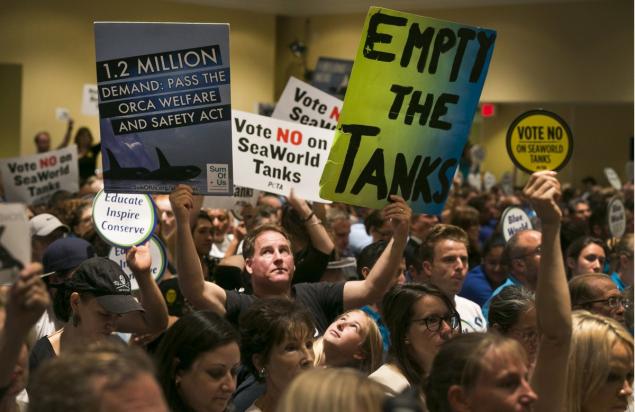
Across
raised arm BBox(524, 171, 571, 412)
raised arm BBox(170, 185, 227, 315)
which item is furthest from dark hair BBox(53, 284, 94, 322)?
raised arm BBox(524, 171, 571, 412)

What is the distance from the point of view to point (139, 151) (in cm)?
518

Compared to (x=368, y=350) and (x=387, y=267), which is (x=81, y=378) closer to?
(x=368, y=350)

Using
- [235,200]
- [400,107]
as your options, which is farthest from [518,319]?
[235,200]

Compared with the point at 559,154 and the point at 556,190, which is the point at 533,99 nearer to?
the point at 559,154

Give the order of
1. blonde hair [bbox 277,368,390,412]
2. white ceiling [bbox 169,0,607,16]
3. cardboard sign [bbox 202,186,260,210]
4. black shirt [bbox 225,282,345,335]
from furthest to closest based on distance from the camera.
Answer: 1. white ceiling [bbox 169,0,607,16]
2. cardboard sign [bbox 202,186,260,210]
3. black shirt [bbox 225,282,345,335]
4. blonde hair [bbox 277,368,390,412]

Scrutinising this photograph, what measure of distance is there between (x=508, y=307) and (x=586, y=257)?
306 cm

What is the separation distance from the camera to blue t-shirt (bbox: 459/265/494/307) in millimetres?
7758

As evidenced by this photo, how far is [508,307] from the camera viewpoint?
16.4 feet

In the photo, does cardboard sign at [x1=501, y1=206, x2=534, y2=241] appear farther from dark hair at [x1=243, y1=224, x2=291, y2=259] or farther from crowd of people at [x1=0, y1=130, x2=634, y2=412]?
dark hair at [x1=243, y1=224, x2=291, y2=259]

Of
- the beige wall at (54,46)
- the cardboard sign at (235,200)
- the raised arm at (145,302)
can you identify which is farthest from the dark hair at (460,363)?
the beige wall at (54,46)

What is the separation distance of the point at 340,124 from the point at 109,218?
4.31 ft

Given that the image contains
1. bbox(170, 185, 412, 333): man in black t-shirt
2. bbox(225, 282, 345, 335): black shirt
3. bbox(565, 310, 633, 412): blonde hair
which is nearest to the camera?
bbox(565, 310, 633, 412): blonde hair

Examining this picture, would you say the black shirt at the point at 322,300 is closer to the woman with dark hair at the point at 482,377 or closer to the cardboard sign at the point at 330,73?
the woman with dark hair at the point at 482,377

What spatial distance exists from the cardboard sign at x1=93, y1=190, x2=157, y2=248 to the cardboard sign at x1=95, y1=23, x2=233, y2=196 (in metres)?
0.55
